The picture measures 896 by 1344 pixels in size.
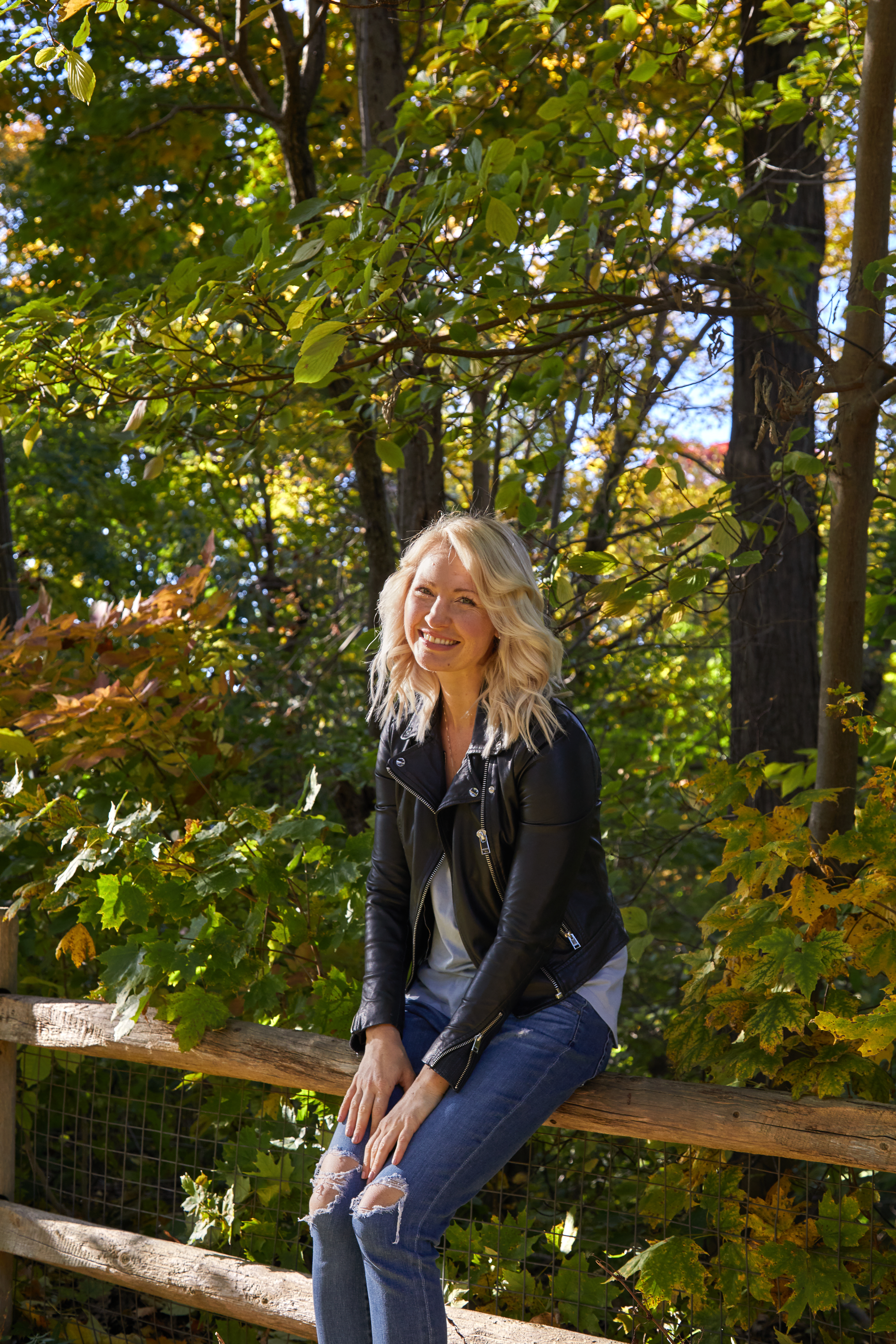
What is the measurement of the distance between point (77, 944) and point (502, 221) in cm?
197

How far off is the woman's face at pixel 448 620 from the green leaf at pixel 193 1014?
93cm

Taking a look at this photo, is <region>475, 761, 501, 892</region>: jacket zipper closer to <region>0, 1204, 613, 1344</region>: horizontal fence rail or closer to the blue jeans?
the blue jeans

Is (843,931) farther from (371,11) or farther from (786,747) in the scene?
(371,11)

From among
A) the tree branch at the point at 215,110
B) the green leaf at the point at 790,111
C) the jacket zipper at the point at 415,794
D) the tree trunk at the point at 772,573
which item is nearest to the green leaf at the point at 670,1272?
the jacket zipper at the point at 415,794

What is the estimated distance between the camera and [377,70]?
13.9 feet

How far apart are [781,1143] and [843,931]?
0.42 meters

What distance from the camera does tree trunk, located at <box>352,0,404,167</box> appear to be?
4207 mm

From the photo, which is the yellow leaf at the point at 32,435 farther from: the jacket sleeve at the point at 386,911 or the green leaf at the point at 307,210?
the jacket sleeve at the point at 386,911

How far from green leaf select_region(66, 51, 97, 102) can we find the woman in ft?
3.55

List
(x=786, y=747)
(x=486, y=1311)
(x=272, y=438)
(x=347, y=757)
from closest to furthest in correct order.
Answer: (x=486, y=1311) < (x=272, y=438) < (x=786, y=747) < (x=347, y=757)

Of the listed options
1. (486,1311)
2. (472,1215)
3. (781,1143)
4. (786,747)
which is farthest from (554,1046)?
(786,747)

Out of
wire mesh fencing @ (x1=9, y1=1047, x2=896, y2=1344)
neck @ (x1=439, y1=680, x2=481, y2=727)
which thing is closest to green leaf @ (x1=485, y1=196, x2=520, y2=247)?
neck @ (x1=439, y1=680, x2=481, y2=727)

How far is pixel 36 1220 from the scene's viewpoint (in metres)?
2.93

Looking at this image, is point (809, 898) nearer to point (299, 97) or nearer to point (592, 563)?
point (592, 563)
